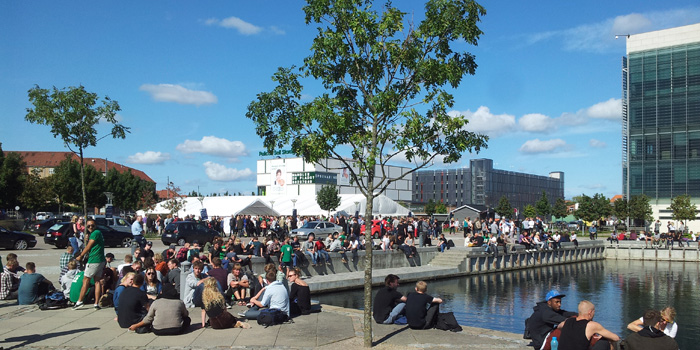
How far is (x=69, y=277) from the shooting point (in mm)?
13664

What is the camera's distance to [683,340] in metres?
16.9

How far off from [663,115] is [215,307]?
81.4m

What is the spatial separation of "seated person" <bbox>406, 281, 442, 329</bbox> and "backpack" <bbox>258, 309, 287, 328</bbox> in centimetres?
250

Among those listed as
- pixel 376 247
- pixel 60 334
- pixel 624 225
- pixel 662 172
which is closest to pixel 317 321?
pixel 60 334

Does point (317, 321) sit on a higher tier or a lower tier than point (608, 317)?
higher

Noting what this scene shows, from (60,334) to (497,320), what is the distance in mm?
13321

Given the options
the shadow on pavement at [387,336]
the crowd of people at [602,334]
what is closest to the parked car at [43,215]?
the shadow on pavement at [387,336]

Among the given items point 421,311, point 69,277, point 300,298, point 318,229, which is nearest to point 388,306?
point 421,311

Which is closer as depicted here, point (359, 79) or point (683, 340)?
point (359, 79)

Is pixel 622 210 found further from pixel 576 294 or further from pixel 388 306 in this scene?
pixel 388 306

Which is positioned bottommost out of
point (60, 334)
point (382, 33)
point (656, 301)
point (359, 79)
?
point (656, 301)

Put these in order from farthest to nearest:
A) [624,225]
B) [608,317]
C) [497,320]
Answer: [624,225]
[608,317]
[497,320]

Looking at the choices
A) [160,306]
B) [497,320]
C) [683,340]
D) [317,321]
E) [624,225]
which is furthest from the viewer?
[624,225]

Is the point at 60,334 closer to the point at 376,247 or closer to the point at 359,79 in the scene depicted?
the point at 359,79
